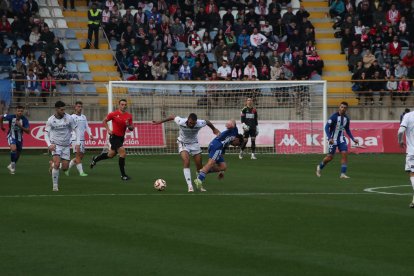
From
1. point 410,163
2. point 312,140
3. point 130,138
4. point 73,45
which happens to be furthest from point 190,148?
point 73,45

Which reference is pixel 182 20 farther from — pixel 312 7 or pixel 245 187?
pixel 245 187

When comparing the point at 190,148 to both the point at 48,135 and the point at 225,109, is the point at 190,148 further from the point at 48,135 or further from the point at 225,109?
the point at 225,109

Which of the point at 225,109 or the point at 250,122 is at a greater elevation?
the point at 225,109

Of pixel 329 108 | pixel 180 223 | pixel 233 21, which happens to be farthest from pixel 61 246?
pixel 233 21

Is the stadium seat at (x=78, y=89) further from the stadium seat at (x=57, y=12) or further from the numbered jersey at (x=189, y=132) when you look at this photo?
the numbered jersey at (x=189, y=132)

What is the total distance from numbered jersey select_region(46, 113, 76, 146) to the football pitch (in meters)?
1.17

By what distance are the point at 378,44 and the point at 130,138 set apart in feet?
44.7

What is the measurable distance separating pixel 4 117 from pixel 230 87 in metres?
13.6

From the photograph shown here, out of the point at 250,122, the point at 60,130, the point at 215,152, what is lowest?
the point at 215,152

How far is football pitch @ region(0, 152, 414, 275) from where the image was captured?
485 inches

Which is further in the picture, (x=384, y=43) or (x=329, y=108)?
(x=384, y=43)

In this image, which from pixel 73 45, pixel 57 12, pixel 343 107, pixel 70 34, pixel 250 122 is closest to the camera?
pixel 343 107

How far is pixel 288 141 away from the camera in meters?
41.1

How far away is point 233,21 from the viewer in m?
47.0
